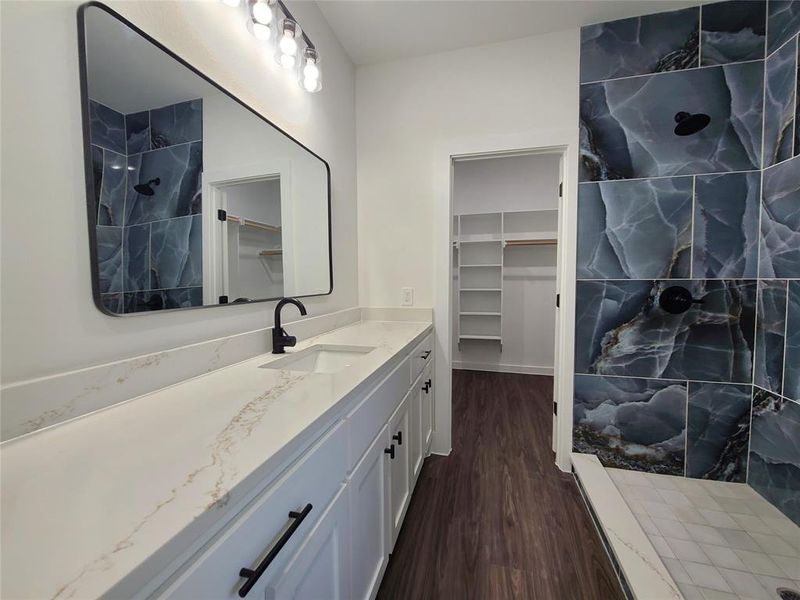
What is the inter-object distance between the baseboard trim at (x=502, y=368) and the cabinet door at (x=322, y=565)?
3.30 meters

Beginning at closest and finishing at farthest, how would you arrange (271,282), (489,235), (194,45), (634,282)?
1. (194,45)
2. (271,282)
3. (634,282)
4. (489,235)

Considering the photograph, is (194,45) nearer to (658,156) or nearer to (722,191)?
(658,156)

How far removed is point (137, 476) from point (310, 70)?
173cm

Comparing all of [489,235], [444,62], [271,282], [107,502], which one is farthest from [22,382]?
[489,235]

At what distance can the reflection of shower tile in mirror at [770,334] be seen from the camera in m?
1.54

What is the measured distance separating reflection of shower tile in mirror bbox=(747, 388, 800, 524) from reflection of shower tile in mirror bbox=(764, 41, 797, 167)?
1215mm

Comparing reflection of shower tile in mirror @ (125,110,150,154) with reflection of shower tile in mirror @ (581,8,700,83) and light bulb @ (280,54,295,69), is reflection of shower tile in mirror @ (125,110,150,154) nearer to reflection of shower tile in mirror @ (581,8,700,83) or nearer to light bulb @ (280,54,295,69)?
light bulb @ (280,54,295,69)

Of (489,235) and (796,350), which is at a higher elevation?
(489,235)

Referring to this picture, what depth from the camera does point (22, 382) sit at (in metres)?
0.63

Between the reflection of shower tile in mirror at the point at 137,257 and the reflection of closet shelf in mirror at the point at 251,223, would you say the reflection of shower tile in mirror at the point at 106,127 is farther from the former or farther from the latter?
the reflection of closet shelf in mirror at the point at 251,223

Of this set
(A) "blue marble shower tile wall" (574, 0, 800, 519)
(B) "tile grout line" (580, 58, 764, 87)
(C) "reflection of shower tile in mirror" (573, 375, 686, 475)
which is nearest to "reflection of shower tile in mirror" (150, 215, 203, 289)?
(A) "blue marble shower tile wall" (574, 0, 800, 519)

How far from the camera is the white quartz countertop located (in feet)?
1.10

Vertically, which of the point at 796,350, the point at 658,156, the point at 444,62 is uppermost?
the point at 444,62

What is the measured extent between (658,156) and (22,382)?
266cm
